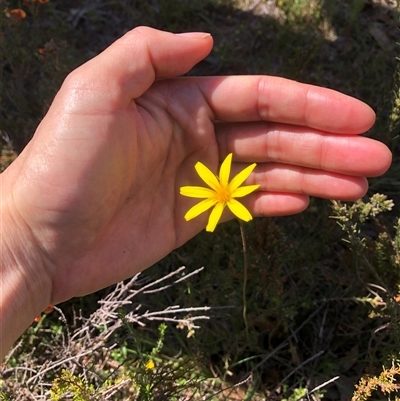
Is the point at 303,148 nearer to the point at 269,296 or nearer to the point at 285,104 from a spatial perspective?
the point at 285,104

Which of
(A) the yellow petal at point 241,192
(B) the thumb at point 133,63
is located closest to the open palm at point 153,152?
(B) the thumb at point 133,63

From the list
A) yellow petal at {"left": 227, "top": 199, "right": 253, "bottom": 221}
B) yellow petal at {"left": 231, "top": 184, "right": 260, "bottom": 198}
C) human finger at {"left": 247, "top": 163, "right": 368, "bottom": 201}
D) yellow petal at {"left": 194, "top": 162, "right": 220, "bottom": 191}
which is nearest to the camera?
yellow petal at {"left": 227, "top": 199, "right": 253, "bottom": 221}

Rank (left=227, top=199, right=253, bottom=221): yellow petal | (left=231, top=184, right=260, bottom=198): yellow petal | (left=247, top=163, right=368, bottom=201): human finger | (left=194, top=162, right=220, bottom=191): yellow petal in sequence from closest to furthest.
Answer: (left=227, top=199, right=253, bottom=221): yellow petal < (left=231, top=184, right=260, bottom=198): yellow petal < (left=194, top=162, right=220, bottom=191): yellow petal < (left=247, top=163, right=368, bottom=201): human finger

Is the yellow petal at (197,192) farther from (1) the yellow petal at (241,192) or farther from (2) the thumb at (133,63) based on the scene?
(2) the thumb at (133,63)

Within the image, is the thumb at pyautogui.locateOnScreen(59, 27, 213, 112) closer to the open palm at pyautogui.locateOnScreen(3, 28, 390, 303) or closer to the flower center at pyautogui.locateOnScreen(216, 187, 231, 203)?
the open palm at pyautogui.locateOnScreen(3, 28, 390, 303)

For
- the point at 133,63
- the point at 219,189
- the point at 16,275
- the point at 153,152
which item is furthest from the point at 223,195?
the point at 16,275

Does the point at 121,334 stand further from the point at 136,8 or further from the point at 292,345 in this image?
the point at 136,8

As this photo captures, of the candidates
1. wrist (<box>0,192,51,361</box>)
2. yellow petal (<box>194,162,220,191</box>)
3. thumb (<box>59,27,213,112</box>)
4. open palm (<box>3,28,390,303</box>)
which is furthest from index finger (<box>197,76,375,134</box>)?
wrist (<box>0,192,51,361</box>)

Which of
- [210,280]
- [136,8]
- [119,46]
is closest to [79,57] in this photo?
[136,8]
